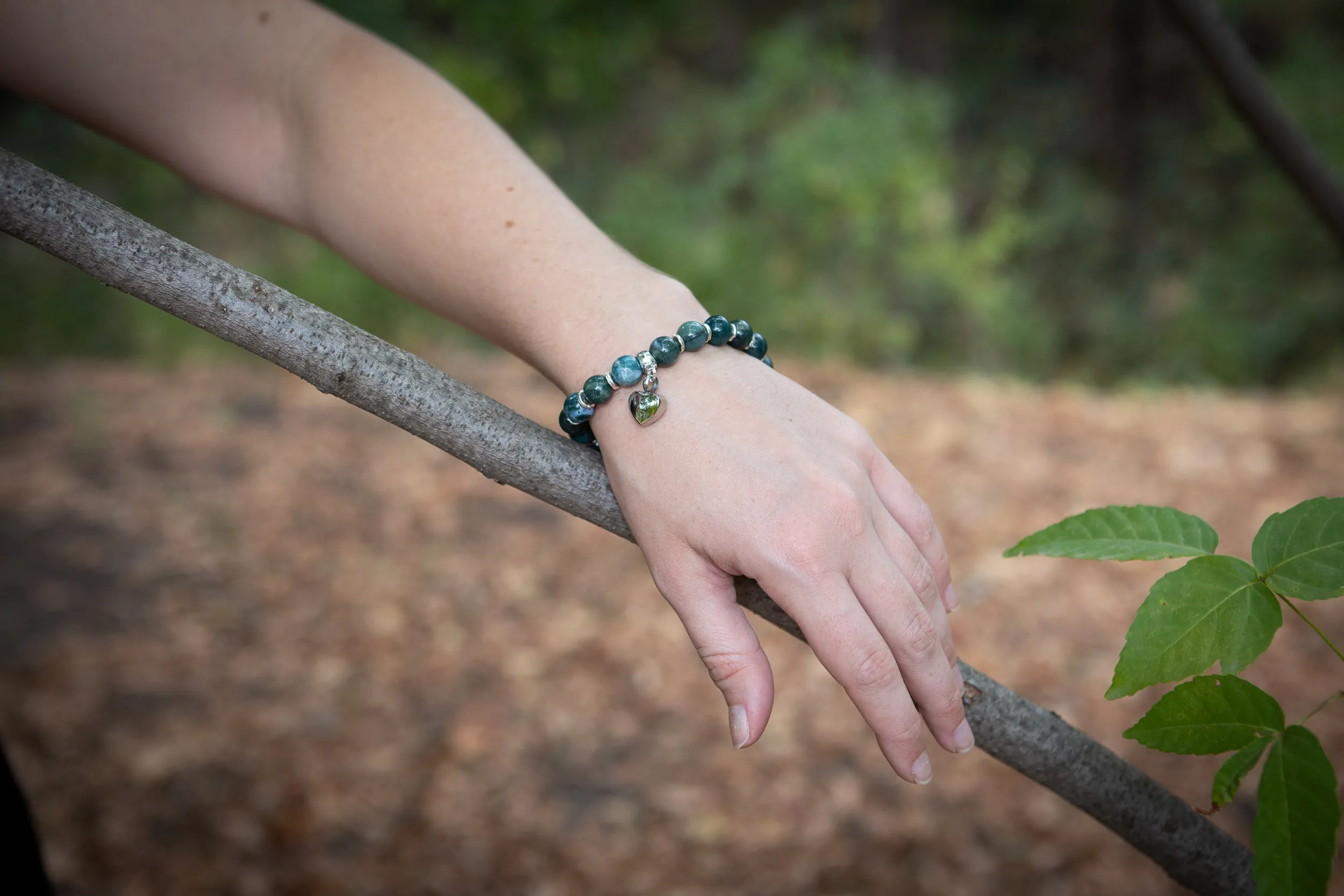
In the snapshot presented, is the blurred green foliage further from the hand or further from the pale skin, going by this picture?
the hand

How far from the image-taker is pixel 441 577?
155 inches

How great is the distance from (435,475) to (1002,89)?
29.7ft

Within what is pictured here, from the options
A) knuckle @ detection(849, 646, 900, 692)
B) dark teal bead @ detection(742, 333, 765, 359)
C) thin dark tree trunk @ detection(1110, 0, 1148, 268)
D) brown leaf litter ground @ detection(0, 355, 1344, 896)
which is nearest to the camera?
knuckle @ detection(849, 646, 900, 692)

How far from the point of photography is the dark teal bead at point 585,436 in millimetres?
1102

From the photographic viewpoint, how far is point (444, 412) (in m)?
0.93

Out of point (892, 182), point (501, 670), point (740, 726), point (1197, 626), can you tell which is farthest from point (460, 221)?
point (892, 182)

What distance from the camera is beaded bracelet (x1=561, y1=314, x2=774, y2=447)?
1017mm

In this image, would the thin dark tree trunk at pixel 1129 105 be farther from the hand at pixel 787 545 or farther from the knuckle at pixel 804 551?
the knuckle at pixel 804 551

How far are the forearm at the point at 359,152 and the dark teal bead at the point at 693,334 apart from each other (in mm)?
29

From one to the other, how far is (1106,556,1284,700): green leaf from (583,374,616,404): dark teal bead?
0.57 meters

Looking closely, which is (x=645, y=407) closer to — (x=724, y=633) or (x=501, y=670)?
(x=724, y=633)

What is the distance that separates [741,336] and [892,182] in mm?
6460

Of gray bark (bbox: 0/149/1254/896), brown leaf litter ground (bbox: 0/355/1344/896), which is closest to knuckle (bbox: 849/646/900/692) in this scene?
gray bark (bbox: 0/149/1254/896)

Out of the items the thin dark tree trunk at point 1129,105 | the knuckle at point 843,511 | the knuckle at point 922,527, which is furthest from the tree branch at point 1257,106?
the thin dark tree trunk at point 1129,105
